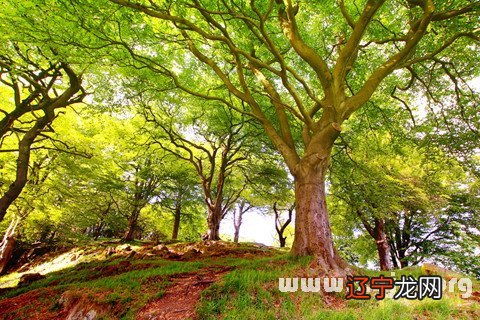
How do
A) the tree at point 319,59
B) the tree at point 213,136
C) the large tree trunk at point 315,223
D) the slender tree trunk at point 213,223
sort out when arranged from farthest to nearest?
the slender tree trunk at point 213,223
the tree at point 213,136
the tree at point 319,59
the large tree trunk at point 315,223

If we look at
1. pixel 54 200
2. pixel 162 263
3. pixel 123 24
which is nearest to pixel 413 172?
pixel 162 263

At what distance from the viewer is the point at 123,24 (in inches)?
234

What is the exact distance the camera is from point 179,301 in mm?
3928

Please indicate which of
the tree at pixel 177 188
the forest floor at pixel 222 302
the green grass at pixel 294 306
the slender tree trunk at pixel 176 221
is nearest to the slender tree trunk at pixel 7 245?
the forest floor at pixel 222 302

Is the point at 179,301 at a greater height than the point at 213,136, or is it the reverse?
the point at 213,136

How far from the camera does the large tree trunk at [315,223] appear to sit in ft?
15.8

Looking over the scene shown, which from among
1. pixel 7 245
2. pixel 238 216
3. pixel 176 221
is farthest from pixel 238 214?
pixel 7 245

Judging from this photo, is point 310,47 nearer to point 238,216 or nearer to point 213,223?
point 213,223

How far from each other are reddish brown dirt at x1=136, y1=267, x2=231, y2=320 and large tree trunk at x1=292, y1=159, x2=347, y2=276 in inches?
74.6

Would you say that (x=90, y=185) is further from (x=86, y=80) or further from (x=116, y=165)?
(x=86, y=80)

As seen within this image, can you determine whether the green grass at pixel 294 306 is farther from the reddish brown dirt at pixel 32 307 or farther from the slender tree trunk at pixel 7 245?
the slender tree trunk at pixel 7 245

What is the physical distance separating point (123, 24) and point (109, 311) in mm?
6086

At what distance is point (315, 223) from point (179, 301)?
291 cm

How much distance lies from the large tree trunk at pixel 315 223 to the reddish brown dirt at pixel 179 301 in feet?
6.22
